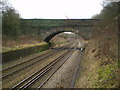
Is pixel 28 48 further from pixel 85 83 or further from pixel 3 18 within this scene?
pixel 85 83

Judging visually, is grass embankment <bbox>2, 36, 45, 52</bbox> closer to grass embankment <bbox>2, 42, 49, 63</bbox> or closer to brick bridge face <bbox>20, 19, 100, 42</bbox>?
grass embankment <bbox>2, 42, 49, 63</bbox>

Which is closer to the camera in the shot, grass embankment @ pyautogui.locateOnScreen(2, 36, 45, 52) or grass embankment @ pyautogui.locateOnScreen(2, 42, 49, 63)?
grass embankment @ pyautogui.locateOnScreen(2, 42, 49, 63)

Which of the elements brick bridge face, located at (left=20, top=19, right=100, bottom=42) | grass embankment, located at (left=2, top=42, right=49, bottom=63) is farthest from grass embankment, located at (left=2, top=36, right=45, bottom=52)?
brick bridge face, located at (left=20, top=19, right=100, bottom=42)

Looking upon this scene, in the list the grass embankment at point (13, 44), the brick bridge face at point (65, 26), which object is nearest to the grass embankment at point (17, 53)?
the grass embankment at point (13, 44)

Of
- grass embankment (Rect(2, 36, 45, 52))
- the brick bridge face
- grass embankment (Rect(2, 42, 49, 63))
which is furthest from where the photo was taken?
the brick bridge face

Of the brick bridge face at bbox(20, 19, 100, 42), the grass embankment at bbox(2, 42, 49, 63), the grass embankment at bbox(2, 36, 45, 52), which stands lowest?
the grass embankment at bbox(2, 42, 49, 63)

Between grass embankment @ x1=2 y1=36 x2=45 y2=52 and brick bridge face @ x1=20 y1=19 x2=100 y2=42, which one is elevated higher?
brick bridge face @ x1=20 y1=19 x2=100 y2=42

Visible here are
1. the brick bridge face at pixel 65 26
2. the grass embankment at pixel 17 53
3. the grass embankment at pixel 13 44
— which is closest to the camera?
the grass embankment at pixel 17 53

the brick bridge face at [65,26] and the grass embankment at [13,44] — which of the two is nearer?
the grass embankment at [13,44]

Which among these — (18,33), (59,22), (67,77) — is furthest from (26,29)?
(67,77)

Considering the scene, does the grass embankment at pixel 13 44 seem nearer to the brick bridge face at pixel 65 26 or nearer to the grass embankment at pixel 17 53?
the grass embankment at pixel 17 53

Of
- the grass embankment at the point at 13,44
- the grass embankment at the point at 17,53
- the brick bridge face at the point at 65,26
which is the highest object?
the brick bridge face at the point at 65,26

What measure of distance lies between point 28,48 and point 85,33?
719 inches

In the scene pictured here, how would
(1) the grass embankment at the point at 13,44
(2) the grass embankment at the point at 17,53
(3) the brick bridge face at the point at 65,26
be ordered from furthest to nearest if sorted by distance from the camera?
(3) the brick bridge face at the point at 65,26
(1) the grass embankment at the point at 13,44
(2) the grass embankment at the point at 17,53
